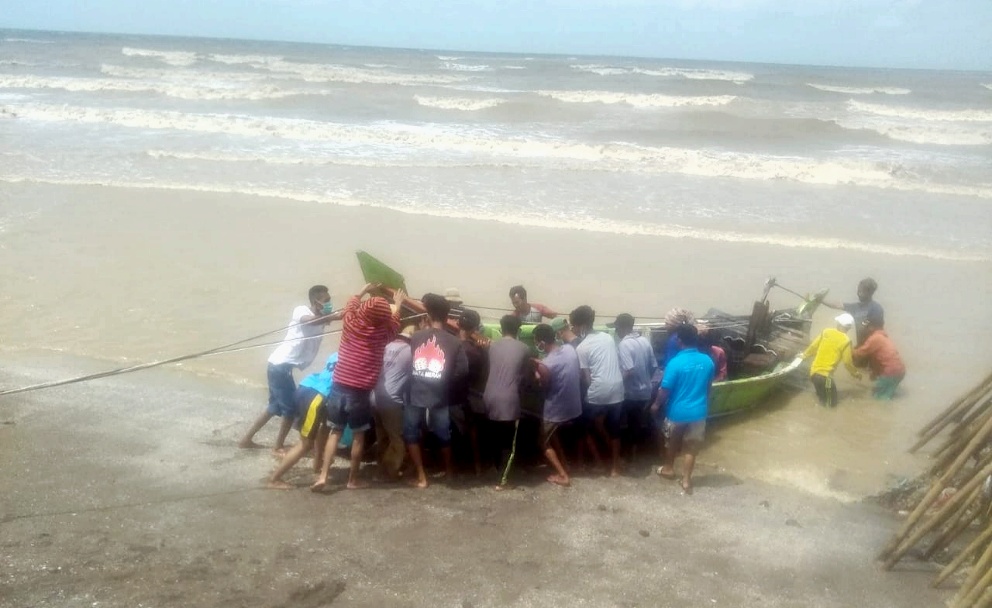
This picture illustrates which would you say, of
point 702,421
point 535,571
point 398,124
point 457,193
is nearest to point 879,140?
point 398,124

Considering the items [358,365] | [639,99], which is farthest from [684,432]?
[639,99]

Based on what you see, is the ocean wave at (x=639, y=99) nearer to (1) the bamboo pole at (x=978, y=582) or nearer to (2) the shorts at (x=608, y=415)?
(2) the shorts at (x=608, y=415)

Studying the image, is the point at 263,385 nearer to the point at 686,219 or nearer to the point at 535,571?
the point at 535,571

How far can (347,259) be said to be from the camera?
43.7ft

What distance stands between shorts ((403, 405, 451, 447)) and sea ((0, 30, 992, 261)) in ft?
31.4

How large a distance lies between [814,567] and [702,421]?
148cm

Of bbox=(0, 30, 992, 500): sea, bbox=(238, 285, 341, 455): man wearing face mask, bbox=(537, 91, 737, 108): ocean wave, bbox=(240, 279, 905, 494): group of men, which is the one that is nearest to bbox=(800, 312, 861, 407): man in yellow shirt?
bbox=(0, 30, 992, 500): sea

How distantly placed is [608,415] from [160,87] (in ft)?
128

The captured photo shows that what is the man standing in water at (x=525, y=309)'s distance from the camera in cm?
796

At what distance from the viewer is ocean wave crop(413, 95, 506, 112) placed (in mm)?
38438

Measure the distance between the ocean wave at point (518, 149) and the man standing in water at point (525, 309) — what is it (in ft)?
47.2

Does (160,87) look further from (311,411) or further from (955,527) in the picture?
(955,527)

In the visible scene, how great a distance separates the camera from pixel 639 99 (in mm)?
43562

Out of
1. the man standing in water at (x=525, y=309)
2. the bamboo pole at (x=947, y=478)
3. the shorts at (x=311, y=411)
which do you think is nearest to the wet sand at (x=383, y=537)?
the shorts at (x=311, y=411)
